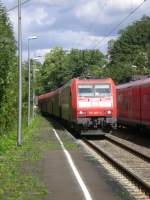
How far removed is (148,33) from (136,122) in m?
75.4

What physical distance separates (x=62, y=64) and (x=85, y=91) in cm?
10149

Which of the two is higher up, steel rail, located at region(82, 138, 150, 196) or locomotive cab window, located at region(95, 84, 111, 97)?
locomotive cab window, located at region(95, 84, 111, 97)

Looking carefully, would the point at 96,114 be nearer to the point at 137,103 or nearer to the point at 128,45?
the point at 137,103

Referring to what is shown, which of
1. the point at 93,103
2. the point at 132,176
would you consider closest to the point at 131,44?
the point at 93,103

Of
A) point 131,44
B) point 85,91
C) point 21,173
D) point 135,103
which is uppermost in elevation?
point 131,44

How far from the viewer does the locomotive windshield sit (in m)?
35.3

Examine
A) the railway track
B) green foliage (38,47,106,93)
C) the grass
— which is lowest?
the railway track

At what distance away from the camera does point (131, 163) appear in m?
20.8

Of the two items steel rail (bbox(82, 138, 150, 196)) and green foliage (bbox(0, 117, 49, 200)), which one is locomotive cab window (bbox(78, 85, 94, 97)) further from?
steel rail (bbox(82, 138, 150, 196))

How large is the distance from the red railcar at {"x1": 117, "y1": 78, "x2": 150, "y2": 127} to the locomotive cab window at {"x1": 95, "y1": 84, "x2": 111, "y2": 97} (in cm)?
157

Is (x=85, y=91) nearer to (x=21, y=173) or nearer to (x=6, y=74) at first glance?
(x=6, y=74)

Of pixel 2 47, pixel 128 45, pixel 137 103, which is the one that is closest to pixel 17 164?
pixel 2 47

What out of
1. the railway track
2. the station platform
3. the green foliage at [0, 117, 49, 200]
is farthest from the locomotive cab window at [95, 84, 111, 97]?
the station platform

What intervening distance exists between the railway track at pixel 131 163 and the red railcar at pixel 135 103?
2.77 metres
